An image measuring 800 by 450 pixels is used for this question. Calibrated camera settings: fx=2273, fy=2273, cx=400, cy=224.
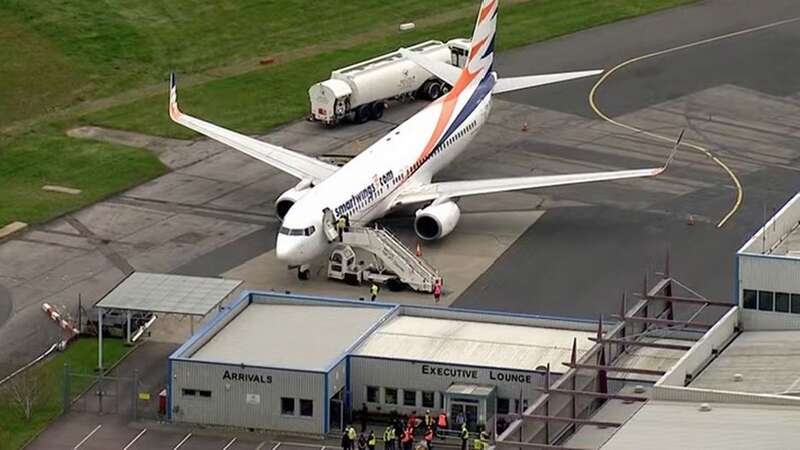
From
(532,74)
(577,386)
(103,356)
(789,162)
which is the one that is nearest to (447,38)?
(532,74)

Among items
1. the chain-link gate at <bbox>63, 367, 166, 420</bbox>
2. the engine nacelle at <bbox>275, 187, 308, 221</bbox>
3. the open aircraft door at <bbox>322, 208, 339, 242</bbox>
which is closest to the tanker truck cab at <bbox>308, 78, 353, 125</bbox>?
the engine nacelle at <bbox>275, 187, 308, 221</bbox>

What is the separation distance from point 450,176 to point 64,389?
4136cm

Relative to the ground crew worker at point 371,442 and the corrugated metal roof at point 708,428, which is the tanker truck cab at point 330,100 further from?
the corrugated metal roof at point 708,428

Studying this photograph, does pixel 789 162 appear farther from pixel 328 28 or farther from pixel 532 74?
pixel 328 28

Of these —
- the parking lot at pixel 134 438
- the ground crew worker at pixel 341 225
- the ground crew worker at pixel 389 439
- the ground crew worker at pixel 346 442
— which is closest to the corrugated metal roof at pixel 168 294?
the parking lot at pixel 134 438

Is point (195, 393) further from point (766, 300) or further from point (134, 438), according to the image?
point (766, 300)

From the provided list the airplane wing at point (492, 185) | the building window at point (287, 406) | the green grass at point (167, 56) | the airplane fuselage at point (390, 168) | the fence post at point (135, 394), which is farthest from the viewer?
the green grass at point (167, 56)

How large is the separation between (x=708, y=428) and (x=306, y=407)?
28213mm

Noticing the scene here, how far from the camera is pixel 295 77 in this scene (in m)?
174

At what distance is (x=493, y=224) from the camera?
139500 mm

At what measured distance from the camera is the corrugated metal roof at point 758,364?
94312mm

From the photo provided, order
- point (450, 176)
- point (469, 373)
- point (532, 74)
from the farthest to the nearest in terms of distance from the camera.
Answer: point (532, 74) → point (450, 176) → point (469, 373)

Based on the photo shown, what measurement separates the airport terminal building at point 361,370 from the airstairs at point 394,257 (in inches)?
426

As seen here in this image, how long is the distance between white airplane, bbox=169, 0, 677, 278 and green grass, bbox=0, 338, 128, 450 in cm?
1215
